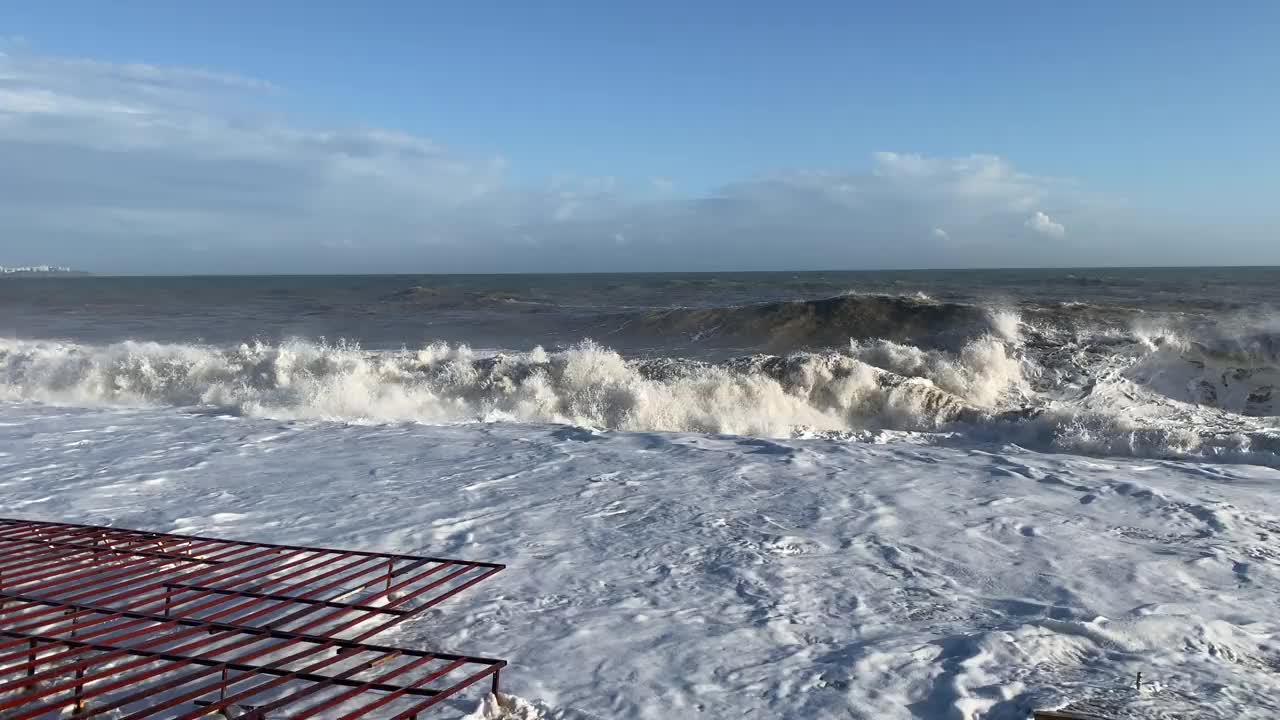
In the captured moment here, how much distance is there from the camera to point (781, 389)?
13.6 metres

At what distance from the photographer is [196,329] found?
1207 inches

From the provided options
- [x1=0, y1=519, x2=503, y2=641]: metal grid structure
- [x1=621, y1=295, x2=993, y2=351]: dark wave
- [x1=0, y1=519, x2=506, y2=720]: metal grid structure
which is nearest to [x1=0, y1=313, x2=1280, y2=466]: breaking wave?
[x1=621, y1=295, x2=993, y2=351]: dark wave

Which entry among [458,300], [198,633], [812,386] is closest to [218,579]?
[198,633]

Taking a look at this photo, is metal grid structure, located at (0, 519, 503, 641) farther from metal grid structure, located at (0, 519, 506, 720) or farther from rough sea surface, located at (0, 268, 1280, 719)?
rough sea surface, located at (0, 268, 1280, 719)

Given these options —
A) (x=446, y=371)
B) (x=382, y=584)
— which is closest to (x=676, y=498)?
(x=382, y=584)

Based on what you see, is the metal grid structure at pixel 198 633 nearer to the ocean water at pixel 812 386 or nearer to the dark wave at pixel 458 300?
the ocean water at pixel 812 386

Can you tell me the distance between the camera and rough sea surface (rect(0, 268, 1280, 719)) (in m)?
4.27

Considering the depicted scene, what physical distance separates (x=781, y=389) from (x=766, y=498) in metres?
6.35

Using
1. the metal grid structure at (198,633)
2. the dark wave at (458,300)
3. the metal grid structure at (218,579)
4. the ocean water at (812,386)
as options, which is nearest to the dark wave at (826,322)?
the ocean water at (812,386)

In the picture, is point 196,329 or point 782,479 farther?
point 196,329

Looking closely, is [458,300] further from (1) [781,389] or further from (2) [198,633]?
(2) [198,633]

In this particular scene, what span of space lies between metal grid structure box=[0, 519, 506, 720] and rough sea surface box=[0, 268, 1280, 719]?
381 mm

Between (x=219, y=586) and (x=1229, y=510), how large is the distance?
7180 mm

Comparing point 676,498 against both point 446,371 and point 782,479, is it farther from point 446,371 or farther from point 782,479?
point 446,371
